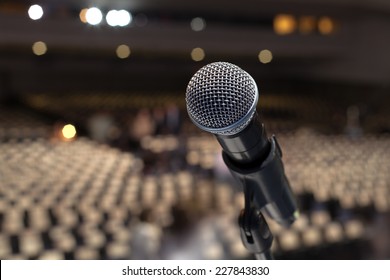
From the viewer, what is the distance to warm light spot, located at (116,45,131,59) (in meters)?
11.7

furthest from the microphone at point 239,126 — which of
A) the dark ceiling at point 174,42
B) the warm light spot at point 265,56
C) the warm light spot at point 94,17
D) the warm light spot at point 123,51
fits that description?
the warm light spot at point 265,56

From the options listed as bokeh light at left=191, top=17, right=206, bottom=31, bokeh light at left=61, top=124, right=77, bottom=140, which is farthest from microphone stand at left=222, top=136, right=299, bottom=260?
bokeh light at left=191, top=17, right=206, bottom=31

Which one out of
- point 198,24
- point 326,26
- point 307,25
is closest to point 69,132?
point 198,24

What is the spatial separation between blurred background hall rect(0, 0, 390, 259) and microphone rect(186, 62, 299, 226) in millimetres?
76

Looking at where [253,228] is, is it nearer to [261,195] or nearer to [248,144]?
[261,195]

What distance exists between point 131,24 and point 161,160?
6484mm

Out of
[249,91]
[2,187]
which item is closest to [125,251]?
[2,187]

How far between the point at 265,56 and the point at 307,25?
140 centimetres

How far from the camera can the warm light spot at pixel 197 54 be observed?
1240 centimetres

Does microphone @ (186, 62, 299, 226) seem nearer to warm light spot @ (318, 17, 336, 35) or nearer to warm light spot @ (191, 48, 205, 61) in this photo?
warm light spot @ (191, 48, 205, 61)

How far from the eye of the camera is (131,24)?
37.3 ft

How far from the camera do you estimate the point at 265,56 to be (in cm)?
1303

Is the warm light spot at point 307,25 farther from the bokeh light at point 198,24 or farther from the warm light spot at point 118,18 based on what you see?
the warm light spot at point 118,18
